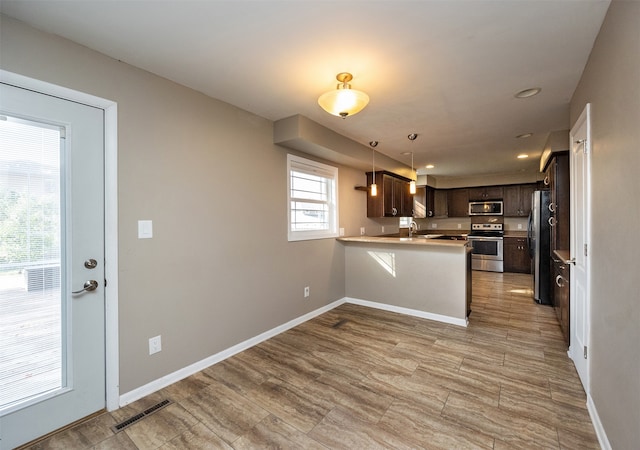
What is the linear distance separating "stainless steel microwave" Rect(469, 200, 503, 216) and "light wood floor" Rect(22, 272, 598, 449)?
4451mm

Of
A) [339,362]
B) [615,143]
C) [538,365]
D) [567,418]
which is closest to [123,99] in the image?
[339,362]

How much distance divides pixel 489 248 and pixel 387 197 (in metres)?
3.55

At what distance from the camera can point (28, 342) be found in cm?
170

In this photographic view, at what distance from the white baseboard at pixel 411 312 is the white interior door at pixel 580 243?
1.09 meters

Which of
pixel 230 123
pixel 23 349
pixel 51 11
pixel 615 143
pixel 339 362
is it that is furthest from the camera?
pixel 230 123

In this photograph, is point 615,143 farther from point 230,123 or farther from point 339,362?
point 230,123

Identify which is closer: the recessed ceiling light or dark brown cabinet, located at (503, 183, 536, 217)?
the recessed ceiling light

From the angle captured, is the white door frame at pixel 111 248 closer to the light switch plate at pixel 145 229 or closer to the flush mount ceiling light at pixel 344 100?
the light switch plate at pixel 145 229

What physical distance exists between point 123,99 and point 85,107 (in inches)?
9.7

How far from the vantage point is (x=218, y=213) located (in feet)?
8.77

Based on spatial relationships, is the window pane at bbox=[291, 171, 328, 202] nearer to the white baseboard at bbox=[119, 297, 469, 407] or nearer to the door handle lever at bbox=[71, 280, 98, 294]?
the white baseboard at bbox=[119, 297, 469, 407]

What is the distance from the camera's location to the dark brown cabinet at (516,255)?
21.1ft

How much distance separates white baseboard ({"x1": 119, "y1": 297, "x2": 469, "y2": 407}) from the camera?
2129 millimetres

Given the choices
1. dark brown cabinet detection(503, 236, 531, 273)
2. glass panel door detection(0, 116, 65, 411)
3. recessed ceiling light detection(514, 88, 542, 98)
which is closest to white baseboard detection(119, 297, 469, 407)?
glass panel door detection(0, 116, 65, 411)
